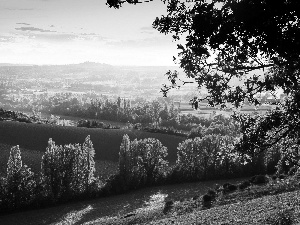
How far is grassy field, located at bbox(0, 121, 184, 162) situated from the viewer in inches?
5022

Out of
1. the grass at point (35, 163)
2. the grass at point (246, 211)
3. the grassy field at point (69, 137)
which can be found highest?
the grass at point (246, 211)

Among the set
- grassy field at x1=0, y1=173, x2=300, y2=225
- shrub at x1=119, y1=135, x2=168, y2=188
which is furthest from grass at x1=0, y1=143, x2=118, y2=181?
grassy field at x1=0, y1=173, x2=300, y2=225

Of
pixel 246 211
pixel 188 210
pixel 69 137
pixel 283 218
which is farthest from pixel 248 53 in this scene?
pixel 69 137

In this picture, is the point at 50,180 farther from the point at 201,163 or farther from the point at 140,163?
the point at 201,163

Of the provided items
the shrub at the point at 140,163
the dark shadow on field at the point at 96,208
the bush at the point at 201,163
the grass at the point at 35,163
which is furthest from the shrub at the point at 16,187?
the bush at the point at 201,163

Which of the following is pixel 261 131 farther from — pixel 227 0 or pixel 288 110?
pixel 227 0

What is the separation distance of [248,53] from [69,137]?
12574cm

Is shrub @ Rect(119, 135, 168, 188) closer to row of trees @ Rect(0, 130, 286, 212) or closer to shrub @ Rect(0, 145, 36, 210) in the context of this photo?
row of trees @ Rect(0, 130, 286, 212)

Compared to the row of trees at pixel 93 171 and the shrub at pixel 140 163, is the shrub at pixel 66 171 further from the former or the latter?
the shrub at pixel 140 163

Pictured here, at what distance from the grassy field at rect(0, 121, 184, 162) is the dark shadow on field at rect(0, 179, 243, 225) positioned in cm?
3813

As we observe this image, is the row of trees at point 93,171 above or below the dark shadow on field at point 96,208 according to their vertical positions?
above

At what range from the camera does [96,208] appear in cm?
7431

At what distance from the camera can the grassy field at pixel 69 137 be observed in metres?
128

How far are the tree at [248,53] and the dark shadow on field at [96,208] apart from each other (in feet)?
160
